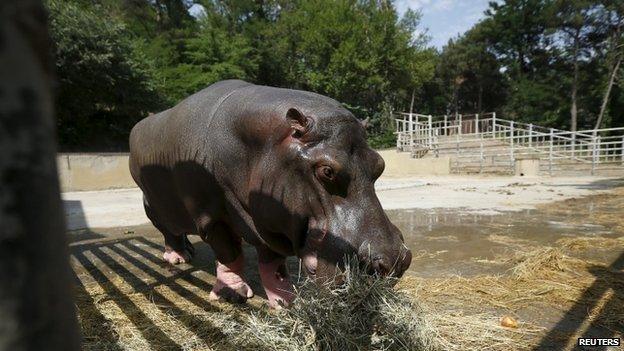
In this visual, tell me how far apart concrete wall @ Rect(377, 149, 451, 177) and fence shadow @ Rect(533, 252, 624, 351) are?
13853 millimetres

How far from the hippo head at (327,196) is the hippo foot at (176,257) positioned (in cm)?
234

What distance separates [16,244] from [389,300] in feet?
6.18

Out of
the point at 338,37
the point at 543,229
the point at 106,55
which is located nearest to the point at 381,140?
the point at 338,37

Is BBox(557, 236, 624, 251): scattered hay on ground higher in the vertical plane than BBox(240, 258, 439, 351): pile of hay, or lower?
lower

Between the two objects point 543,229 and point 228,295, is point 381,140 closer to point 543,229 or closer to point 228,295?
point 543,229

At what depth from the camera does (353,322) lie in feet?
6.64

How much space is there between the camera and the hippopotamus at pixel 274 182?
2227 millimetres

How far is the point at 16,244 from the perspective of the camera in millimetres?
441

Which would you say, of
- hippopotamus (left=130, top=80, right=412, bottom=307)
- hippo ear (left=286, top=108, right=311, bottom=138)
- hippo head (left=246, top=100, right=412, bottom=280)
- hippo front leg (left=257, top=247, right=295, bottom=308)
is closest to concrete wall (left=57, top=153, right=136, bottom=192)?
hippopotamus (left=130, top=80, right=412, bottom=307)

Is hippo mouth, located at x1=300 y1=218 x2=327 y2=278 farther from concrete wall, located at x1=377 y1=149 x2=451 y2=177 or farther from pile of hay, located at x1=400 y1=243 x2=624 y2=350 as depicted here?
concrete wall, located at x1=377 y1=149 x2=451 y2=177

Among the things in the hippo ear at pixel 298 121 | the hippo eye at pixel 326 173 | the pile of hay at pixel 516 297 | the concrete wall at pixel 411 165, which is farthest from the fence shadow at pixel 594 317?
the concrete wall at pixel 411 165

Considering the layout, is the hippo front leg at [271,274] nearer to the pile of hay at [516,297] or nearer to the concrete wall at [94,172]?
the pile of hay at [516,297]

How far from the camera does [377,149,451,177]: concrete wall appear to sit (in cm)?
1725

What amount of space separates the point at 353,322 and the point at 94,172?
1338cm
